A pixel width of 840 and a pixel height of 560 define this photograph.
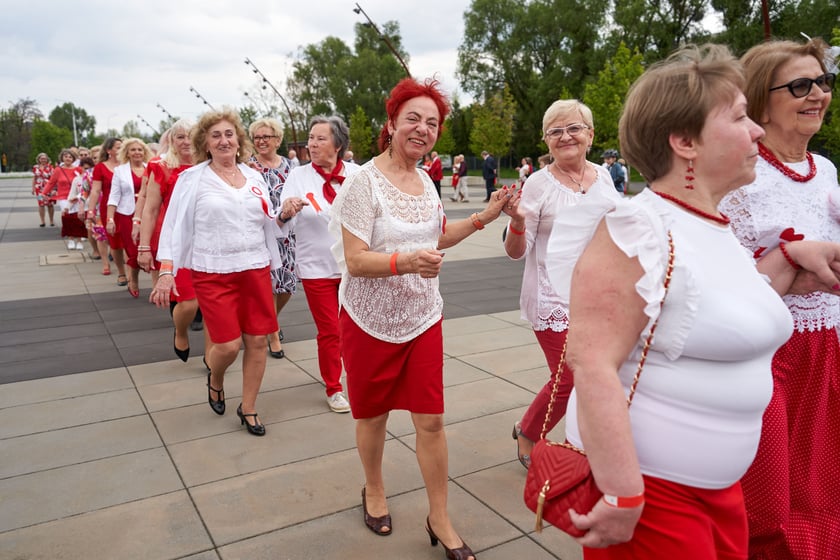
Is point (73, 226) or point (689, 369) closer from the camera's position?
point (689, 369)

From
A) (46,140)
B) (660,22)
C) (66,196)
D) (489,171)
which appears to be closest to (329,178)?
(66,196)

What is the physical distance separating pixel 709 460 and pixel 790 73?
1476mm

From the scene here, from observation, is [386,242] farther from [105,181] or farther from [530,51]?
[530,51]

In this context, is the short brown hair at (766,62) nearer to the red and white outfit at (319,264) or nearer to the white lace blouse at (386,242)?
the white lace blouse at (386,242)

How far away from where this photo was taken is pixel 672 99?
5.33 feet

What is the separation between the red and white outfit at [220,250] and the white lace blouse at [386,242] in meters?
1.61

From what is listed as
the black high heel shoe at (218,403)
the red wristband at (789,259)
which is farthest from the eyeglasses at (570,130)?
the black high heel shoe at (218,403)

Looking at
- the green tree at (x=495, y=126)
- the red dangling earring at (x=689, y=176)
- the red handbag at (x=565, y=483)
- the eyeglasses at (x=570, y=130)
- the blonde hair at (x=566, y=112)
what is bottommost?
the red handbag at (x=565, y=483)

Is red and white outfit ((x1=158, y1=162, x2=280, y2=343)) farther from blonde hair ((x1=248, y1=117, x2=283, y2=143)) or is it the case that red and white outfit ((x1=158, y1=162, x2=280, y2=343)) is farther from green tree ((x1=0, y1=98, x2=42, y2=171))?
green tree ((x1=0, y1=98, x2=42, y2=171))

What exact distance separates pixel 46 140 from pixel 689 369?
105792 millimetres

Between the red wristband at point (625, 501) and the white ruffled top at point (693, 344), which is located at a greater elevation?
the white ruffled top at point (693, 344)

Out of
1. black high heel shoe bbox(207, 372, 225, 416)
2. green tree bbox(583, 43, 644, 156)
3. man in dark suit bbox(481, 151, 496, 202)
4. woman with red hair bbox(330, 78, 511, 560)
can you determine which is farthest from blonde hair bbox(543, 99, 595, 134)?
green tree bbox(583, 43, 644, 156)

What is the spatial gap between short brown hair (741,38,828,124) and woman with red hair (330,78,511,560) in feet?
3.67

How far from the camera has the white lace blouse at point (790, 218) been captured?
7.50 feet
